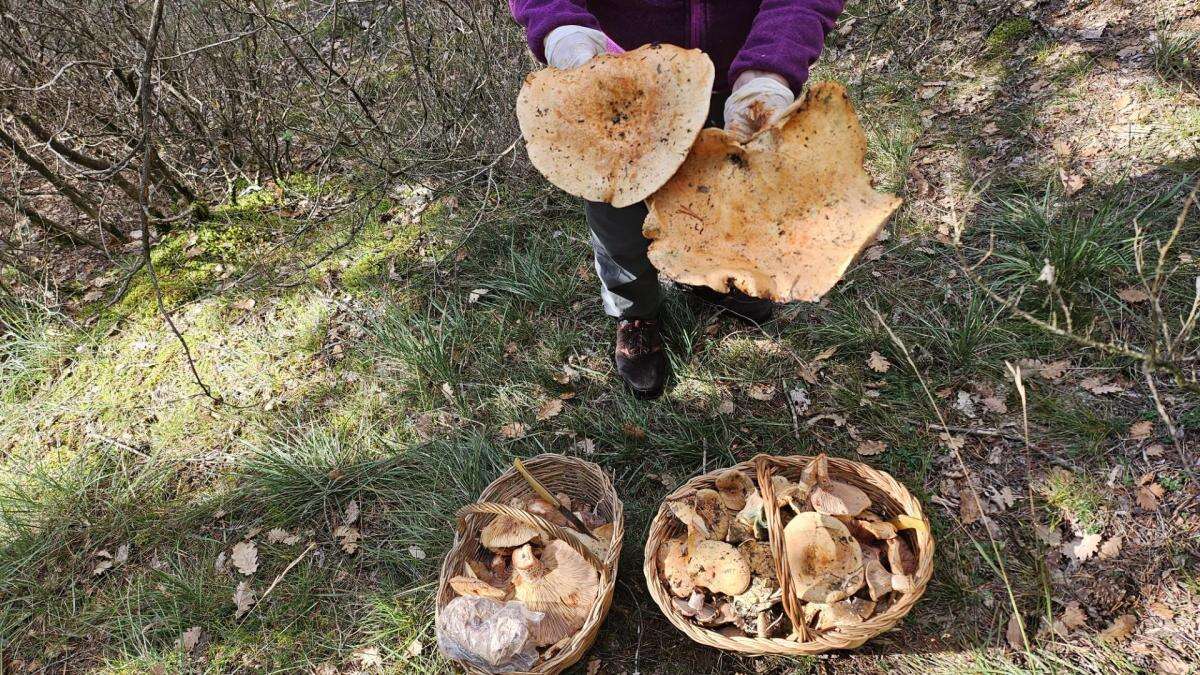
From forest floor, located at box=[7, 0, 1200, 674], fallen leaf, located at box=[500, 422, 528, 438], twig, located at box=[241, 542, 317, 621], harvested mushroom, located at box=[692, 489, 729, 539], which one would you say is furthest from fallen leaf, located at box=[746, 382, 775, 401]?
twig, located at box=[241, 542, 317, 621]

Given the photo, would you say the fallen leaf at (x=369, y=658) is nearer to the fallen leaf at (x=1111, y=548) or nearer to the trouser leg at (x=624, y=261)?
the trouser leg at (x=624, y=261)

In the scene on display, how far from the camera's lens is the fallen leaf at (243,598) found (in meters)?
2.71

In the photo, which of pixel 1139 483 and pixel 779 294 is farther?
pixel 1139 483

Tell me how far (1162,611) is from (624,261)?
2.20 m

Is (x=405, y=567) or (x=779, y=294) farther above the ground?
(x=779, y=294)

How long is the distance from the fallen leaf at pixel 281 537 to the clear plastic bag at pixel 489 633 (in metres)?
1.02

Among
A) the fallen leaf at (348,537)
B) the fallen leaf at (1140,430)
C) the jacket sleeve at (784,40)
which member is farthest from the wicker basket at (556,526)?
the fallen leaf at (1140,430)

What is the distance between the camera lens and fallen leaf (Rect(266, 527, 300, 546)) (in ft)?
9.52

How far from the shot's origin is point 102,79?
153 inches

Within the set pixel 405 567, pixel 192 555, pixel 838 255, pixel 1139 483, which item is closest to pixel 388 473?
pixel 405 567

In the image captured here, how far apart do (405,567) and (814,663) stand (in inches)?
64.4

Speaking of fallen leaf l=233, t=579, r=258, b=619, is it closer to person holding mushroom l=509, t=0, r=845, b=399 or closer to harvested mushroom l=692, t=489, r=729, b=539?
harvested mushroom l=692, t=489, r=729, b=539

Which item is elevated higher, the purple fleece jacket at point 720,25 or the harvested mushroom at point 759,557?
the purple fleece jacket at point 720,25

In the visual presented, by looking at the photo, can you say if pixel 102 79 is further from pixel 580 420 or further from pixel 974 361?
pixel 974 361
